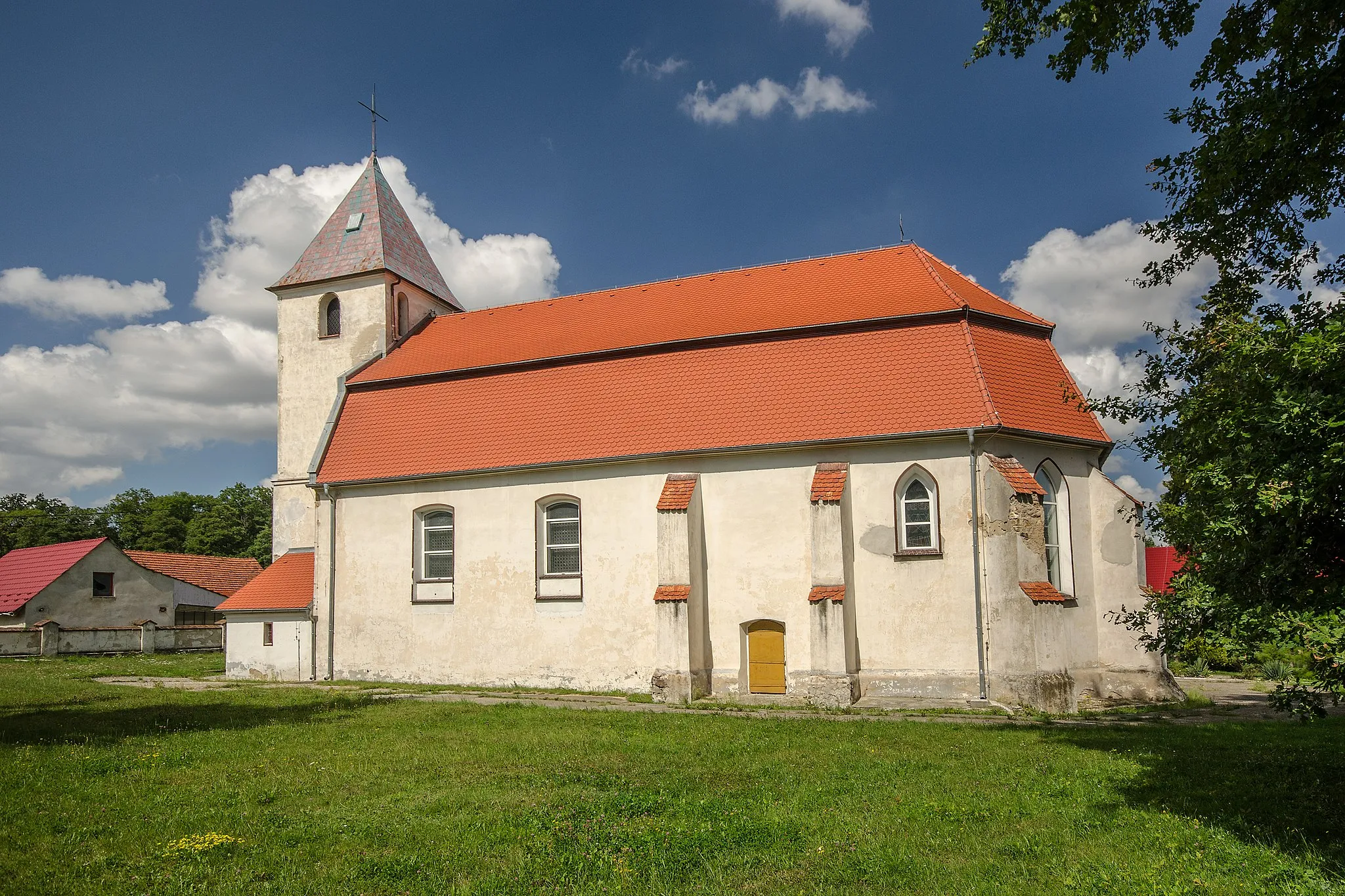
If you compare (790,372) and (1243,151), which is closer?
(1243,151)

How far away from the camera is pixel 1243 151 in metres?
8.32

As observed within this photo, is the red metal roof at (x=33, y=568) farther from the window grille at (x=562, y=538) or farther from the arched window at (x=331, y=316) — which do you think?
the window grille at (x=562, y=538)

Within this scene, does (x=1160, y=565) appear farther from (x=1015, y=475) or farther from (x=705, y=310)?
(x=705, y=310)

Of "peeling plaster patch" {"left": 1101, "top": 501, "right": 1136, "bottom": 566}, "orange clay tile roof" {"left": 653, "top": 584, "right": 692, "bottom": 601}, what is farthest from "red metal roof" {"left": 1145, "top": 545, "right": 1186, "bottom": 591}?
"orange clay tile roof" {"left": 653, "top": 584, "right": 692, "bottom": 601}

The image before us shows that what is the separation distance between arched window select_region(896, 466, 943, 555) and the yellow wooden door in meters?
3.12

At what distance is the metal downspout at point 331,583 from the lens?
23547 millimetres

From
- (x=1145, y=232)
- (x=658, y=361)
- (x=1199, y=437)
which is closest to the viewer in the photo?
(x=1199, y=437)

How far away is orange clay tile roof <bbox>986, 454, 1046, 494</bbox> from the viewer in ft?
57.8

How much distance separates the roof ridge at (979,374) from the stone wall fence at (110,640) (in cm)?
3463

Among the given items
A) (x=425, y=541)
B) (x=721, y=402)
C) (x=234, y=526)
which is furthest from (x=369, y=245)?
(x=234, y=526)

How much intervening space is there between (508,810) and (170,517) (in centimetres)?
7803

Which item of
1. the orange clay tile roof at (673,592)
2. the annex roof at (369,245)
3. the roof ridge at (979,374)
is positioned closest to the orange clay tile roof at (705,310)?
the roof ridge at (979,374)

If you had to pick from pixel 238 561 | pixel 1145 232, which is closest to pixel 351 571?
pixel 1145 232

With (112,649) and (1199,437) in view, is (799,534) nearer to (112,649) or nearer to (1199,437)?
(1199,437)
